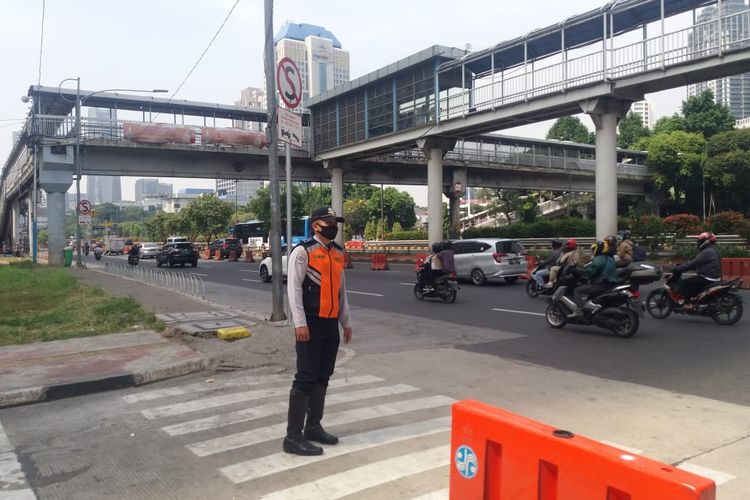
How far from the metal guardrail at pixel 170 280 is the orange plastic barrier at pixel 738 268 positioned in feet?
49.3

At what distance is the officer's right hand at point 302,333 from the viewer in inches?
169

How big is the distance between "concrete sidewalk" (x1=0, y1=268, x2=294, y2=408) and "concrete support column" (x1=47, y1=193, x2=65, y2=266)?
2563cm

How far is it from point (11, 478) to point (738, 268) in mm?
18704

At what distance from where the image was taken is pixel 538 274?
1547 cm

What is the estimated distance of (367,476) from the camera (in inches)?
157

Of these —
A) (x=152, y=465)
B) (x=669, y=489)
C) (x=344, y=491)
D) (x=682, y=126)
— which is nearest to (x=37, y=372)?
(x=152, y=465)

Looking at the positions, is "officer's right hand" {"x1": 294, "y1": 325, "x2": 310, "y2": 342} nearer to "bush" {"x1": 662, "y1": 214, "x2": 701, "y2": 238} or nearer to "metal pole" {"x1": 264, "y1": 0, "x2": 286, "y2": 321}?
"metal pole" {"x1": 264, "y1": 0, "x2": 286, "y2": 321}

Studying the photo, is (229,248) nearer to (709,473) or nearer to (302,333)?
(302,333)

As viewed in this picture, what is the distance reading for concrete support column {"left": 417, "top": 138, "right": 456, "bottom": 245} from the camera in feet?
105

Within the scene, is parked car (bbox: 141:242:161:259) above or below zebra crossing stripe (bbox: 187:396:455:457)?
above

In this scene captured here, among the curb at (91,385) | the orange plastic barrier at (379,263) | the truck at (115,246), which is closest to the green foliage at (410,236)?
the orange plastic barrier at (379,263)

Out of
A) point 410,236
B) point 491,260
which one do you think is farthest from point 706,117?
point 491,260

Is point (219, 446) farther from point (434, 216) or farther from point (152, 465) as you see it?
point (434, 216)

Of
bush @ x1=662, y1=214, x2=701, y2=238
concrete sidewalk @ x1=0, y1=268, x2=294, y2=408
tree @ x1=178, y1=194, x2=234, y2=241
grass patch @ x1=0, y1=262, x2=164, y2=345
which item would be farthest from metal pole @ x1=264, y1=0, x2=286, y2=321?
tree @ x1=178, y1=194, x2=234, y2=241
